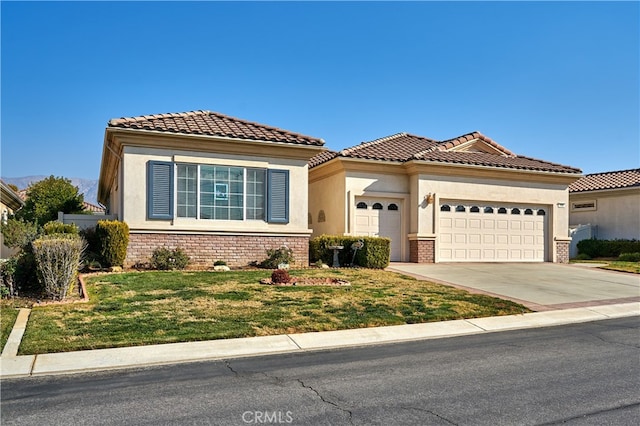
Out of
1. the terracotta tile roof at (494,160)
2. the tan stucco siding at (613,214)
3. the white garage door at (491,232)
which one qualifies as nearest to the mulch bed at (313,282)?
the white garage door at (491,232)

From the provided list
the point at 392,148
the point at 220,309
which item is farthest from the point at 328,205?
the point at 220,309

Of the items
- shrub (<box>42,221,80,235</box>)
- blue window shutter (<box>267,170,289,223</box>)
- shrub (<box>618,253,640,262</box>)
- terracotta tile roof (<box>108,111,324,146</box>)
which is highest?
terracotta tile roof (<box>108,111,324,146</box>)

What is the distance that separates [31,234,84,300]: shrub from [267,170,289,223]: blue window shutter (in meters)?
7.10

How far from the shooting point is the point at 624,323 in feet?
32.6

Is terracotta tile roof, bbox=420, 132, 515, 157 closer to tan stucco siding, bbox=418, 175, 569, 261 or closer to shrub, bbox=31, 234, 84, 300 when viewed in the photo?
tan stucco siding, bbox=418, 175, 569, 261

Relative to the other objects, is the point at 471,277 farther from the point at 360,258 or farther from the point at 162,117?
the point at 162,117

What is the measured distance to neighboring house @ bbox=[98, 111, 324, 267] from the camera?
15141mm

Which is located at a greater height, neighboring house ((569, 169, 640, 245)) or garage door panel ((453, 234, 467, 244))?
neighboring house ((569, 169, 640, 245))

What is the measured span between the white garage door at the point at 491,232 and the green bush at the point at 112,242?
37.2ft

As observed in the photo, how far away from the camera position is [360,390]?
18.8ft

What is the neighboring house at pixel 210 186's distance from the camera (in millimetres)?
15141

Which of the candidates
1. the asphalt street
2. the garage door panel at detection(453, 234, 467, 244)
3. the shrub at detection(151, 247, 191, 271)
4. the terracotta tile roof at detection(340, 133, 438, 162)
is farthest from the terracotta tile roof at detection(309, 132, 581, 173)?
the asphalt street

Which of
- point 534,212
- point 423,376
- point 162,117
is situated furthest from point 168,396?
point 534,212

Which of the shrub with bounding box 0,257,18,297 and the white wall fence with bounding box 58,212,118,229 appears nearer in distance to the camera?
the shrub with bounding box 0,257,18,297
